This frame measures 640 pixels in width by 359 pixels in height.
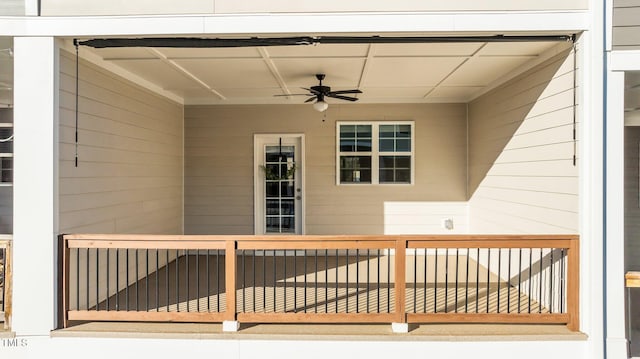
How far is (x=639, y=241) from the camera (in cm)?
315

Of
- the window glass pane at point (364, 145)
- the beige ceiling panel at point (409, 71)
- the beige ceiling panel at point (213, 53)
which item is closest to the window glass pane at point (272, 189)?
the window glass pane at point (364, 145)

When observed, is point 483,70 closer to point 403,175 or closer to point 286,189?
point 403,175

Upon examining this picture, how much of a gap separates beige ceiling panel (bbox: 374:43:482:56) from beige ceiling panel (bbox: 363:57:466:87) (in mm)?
173

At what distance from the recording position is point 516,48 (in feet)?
11.9

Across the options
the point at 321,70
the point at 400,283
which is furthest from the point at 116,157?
the point at 400,283

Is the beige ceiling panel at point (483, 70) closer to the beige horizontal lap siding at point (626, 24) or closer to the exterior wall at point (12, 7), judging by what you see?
the beige horizontal lap siding at point (626, 24)

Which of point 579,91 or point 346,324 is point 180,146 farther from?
point 579,91

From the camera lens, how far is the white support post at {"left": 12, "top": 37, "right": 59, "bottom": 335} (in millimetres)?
3166

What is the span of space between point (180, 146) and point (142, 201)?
1.52m

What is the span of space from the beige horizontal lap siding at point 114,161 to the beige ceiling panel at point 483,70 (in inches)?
156

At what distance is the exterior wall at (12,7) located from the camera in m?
3.20

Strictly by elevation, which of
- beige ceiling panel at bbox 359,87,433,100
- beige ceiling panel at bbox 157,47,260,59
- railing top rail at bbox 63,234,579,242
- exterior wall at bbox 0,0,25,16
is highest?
exterior wall at bbox 0,0,25,16

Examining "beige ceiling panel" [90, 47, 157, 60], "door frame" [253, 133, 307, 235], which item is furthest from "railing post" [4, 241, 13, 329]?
"door frame" [253, 133, 307, 235]

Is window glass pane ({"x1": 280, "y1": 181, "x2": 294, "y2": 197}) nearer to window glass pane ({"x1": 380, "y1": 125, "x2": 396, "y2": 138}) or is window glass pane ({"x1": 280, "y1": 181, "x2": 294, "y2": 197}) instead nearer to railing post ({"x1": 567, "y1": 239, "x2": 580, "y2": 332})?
window glass pane ({"x1": 380, "y1": 125, "x2": 396, "y2": 138})
